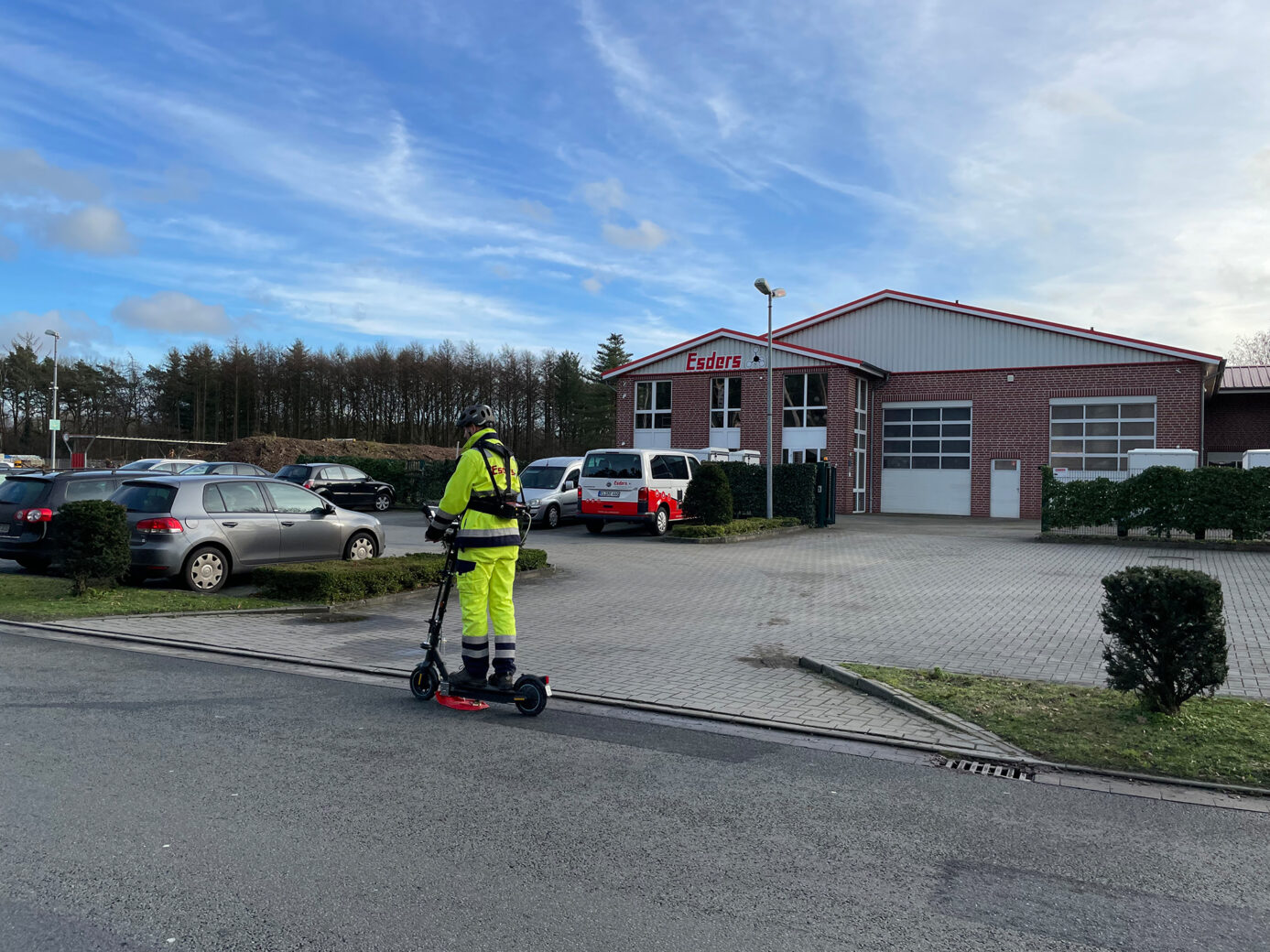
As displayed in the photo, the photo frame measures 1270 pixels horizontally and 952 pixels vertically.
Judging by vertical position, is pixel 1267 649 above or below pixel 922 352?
below

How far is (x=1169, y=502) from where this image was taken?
19781 millimetres

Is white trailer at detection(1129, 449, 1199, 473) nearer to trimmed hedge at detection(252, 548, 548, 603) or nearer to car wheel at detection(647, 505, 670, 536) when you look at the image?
car wheel at detection(647, 505, 670, 536)

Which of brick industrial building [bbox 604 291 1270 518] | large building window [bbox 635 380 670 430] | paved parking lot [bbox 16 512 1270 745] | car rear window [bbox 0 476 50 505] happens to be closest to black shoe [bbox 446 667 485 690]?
paved parking lot [bbox 16 512 1270 745]

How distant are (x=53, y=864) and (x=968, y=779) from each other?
4.38 meters

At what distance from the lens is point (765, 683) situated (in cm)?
731

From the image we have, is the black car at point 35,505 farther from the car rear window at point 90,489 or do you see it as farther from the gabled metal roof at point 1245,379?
the gabled metal roof at point 1245,379

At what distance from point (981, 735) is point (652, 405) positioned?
30.1 meters

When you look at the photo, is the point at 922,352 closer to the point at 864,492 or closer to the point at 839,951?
the point at 864,492

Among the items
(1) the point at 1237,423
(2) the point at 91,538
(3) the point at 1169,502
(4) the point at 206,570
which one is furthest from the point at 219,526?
(1) the point at 1237,423

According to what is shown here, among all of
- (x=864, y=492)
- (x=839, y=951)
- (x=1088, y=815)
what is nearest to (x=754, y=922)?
(x=839, y=951)

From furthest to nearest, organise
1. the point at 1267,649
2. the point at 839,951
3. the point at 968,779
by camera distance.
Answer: the point at 1267,649 → the point at 968,779 → the point at 839,951

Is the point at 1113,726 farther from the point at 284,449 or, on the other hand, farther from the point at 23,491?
the point at 284,449

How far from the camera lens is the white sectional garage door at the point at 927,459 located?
3244 centimetres

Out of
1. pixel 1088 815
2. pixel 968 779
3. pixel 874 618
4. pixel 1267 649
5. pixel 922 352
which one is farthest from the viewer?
pixel 922 352
